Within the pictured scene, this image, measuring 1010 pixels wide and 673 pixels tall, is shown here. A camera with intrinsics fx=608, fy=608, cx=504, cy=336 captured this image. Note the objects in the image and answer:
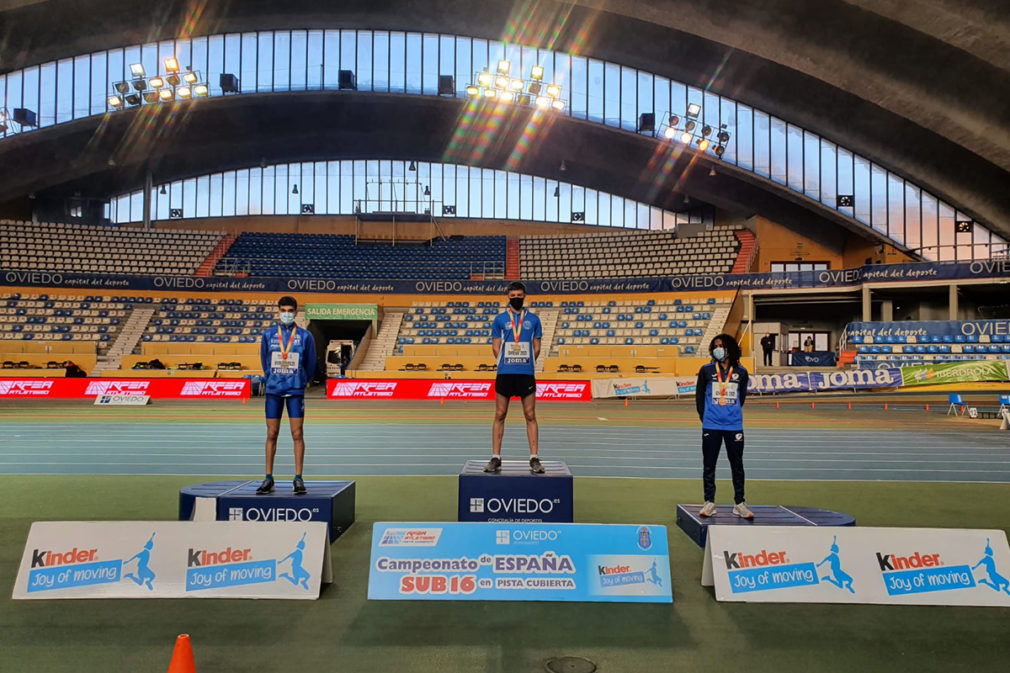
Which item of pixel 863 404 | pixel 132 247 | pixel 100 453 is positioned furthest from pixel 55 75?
pixel 863 404

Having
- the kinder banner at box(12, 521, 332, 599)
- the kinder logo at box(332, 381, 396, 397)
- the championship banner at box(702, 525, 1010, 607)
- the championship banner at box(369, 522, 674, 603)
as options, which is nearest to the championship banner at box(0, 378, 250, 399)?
the kinder logo at box(332, 381, 396, 397)

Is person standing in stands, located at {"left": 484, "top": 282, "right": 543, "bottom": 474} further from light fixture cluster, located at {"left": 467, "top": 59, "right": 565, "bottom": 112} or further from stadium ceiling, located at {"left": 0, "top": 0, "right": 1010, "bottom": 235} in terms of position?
light fixture cluster, located at {"left": 467, "top": 59, "right": 565, "bottom": 112}

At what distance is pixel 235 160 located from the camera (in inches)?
1475

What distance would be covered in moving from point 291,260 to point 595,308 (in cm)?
1726

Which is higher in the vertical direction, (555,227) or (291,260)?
(555,227)

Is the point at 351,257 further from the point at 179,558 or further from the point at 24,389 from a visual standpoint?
the point at 179,558

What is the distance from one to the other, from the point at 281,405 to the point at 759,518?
13.5 ft

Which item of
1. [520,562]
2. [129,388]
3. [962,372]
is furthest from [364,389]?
[962,372]

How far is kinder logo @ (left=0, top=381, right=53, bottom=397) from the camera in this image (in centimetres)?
2139

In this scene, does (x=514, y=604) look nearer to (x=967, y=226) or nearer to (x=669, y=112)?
(x=669, y=112)

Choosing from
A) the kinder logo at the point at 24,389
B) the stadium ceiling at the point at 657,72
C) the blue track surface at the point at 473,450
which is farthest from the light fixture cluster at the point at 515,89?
the kinder logo at the point at 24,389

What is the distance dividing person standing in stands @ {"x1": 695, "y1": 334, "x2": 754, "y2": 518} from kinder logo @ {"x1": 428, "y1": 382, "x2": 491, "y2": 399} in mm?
17022

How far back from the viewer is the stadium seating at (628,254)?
106 feet

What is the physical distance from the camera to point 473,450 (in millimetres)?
10625
